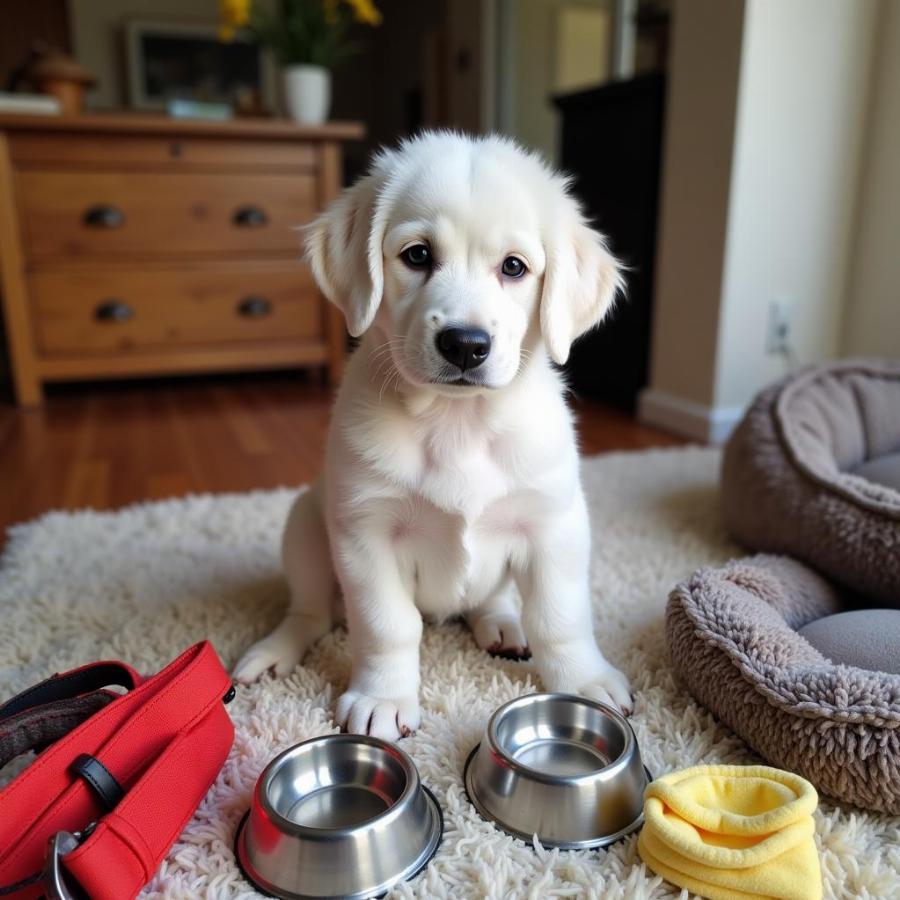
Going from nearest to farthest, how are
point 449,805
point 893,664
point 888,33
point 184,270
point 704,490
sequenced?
point 449,805 < point 893,664 < point 704,490 < point 888,33 < point 184,270

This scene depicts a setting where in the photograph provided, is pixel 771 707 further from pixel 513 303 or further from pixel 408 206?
pixel 408 206

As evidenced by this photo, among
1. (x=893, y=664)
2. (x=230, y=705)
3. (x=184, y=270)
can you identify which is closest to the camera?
(x=893, y=664)

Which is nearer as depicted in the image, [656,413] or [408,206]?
[408,206]

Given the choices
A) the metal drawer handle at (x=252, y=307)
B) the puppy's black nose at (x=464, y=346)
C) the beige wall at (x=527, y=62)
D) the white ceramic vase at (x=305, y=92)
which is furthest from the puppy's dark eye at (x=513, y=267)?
the beige wall at (x=527, y=62)

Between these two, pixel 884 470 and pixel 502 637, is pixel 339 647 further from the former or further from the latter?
pixel 884 470

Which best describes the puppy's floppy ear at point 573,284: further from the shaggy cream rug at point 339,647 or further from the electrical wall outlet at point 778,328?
the electrical wall outlet at point 778,328

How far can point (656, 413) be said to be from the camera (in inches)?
114

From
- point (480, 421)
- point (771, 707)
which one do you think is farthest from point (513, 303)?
point (771, 707)

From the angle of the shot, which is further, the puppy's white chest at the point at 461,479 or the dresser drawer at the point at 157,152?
the dresser drawer at the point at 157,152

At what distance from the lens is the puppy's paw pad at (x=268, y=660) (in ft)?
3.97

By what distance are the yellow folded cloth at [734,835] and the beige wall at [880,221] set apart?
85.6 inches

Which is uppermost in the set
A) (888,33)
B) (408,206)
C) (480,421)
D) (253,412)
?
(888,33)

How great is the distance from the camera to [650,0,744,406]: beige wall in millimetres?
2484

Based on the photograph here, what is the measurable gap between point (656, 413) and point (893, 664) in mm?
1889
